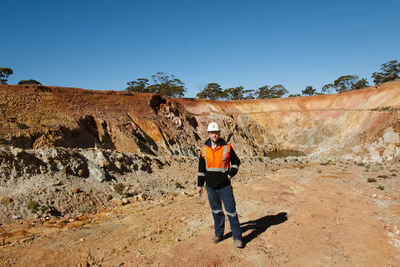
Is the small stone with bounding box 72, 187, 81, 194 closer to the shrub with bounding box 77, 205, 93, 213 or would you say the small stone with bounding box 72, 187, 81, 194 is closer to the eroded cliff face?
the shrub with bounding box 77, 205, 93, 213

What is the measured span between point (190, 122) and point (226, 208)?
2633 centimetres

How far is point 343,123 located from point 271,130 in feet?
32.8

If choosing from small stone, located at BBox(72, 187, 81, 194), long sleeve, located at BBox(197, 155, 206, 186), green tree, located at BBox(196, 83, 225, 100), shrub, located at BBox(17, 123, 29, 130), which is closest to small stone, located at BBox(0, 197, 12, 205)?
small stone, located at BBox(72, 187, 81, 194)

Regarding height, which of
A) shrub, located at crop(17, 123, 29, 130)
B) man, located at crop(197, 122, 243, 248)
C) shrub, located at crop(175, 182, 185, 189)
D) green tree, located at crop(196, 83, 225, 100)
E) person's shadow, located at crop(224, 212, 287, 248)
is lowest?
shrub, located at crop(175, 182, 185, 189)

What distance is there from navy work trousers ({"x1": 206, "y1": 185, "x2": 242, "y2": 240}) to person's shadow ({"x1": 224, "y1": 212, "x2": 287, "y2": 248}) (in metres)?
0.41

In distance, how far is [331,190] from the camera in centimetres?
870

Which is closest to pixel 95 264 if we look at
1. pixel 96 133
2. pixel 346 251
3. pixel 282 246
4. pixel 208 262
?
pixel 208 262

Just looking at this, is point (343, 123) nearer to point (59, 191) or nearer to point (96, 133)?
point (96, 133)

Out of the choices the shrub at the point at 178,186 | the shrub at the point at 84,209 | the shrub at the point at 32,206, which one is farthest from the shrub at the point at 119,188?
the shrub at the point at 32,206

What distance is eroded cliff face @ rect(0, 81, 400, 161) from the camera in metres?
16.8

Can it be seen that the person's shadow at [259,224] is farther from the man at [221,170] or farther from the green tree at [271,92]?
the green tree at [271,92]

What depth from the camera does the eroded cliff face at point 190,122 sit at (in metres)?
16.8

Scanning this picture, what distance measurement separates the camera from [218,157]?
169 inches

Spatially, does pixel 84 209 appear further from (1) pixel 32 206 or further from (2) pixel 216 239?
(2) pixel 216 239
